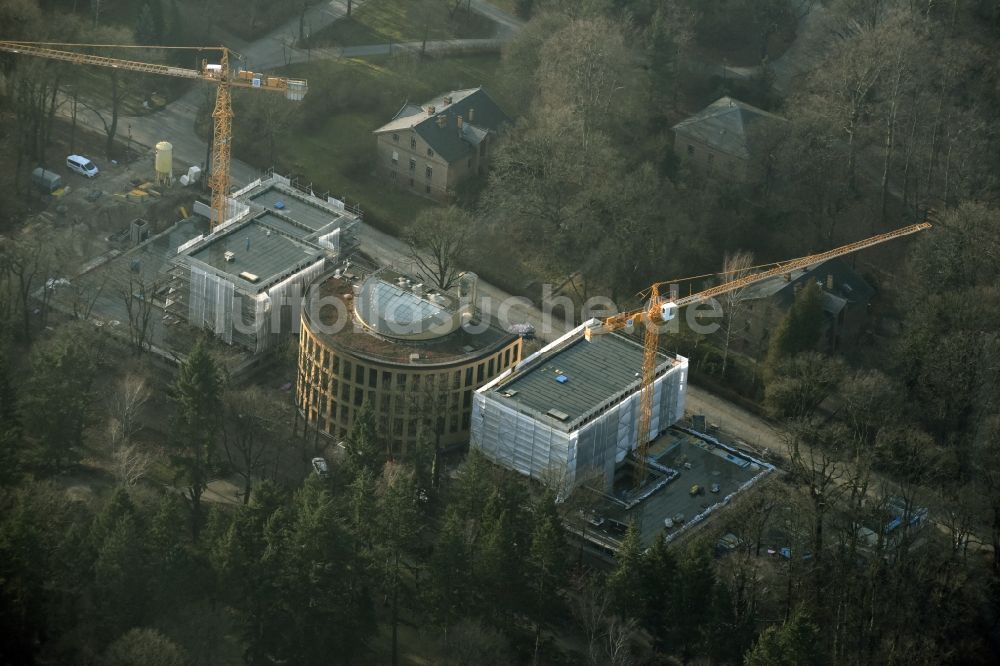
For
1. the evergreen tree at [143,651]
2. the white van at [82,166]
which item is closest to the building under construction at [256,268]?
the white van at [82,166]

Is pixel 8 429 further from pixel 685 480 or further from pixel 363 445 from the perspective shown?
pixel 685 480

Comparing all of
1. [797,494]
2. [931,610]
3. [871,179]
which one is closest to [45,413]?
Result: [797,494]

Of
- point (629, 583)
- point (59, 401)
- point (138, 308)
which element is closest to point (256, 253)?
point (138, 308)

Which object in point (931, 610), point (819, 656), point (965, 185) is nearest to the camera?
point (819, 656)

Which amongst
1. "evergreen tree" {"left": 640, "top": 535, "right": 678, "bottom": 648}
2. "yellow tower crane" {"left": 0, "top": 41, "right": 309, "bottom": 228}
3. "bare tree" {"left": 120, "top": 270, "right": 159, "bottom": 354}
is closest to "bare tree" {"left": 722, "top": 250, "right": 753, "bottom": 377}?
"evergreen tree" {"left": 640, "top": 535, "right": 678, "bottom": 648}

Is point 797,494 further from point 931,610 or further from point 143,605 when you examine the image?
point 143,605

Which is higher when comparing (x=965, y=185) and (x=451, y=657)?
(x=965, y=185)

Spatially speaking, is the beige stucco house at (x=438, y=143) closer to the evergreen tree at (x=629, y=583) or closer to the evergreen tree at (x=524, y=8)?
the evergreen tree at (x=524, y=8)
